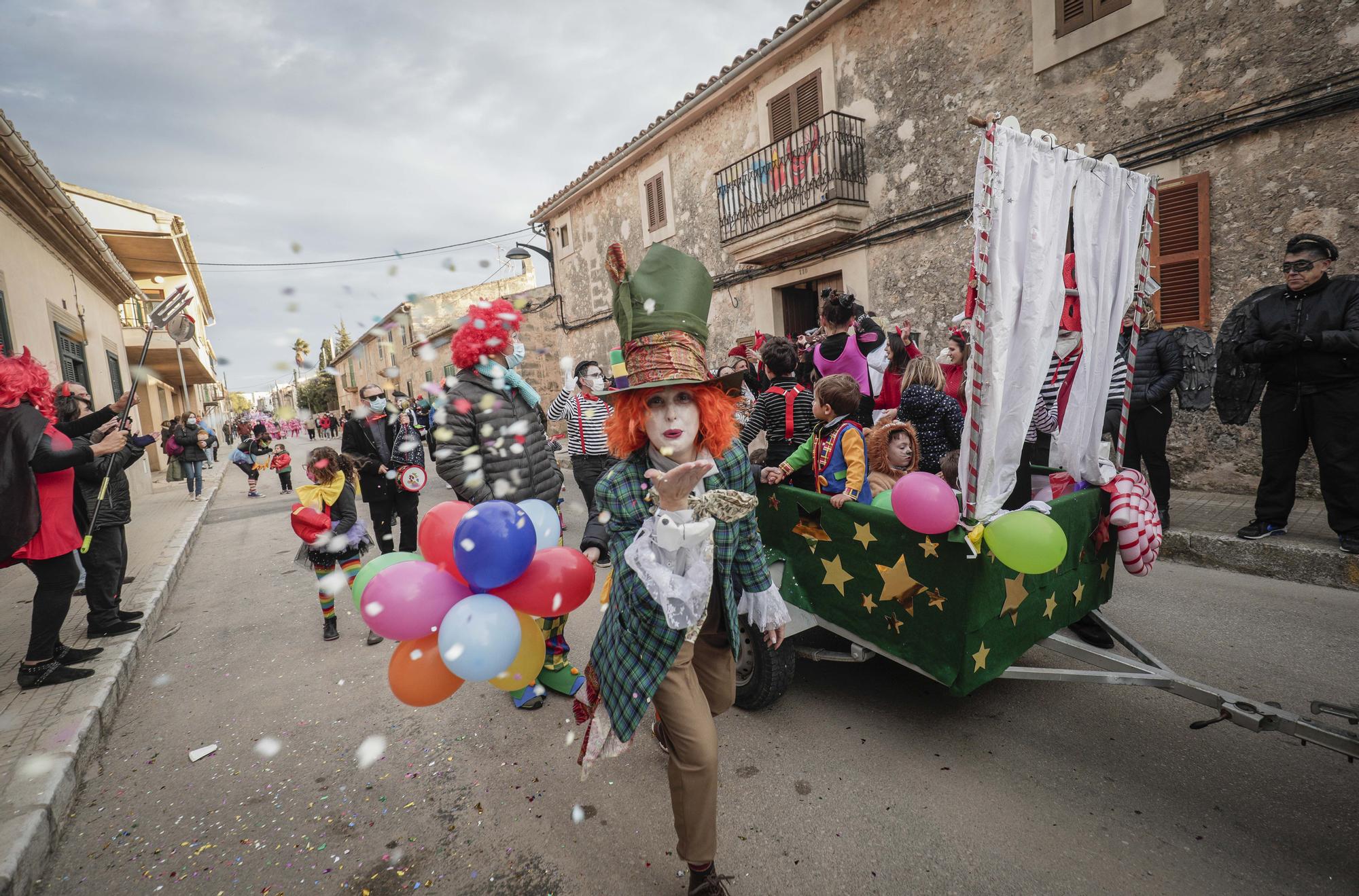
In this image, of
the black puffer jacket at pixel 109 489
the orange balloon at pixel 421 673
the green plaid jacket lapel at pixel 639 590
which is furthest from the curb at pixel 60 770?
the green plaid jacket lapel at pixel 639 590

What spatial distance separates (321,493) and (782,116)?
9650 millimetres

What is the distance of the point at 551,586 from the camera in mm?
1984

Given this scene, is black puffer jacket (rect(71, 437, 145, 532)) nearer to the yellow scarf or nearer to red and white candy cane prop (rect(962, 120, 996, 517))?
the yellow scarf

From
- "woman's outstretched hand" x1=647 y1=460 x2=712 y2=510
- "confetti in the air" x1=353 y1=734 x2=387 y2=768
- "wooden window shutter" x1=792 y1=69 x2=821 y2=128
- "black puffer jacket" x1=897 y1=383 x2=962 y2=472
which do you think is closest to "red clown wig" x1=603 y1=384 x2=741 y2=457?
"woman's outstretched hand" x1=647 y1=460 x2=712 y2=510

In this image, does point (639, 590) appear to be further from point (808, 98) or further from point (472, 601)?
point (808, 98)

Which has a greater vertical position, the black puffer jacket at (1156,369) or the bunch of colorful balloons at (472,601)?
the black puffer jacket at (1156,369)

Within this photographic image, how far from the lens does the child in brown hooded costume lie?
3309 millimetres

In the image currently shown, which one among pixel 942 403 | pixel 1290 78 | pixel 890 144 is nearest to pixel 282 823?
pixel 942 403

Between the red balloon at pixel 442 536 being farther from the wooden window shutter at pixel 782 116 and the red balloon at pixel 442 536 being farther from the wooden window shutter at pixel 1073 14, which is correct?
the wooden window shutter at pixel 782 116

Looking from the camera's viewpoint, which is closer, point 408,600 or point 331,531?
point 408,600

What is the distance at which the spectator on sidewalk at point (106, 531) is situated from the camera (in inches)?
160

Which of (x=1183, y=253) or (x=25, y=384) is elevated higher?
(x=1183, y=253)

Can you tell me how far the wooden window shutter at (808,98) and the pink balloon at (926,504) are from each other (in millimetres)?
9206

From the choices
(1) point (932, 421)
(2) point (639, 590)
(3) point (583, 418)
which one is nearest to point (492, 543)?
(2) point (639, 590)
